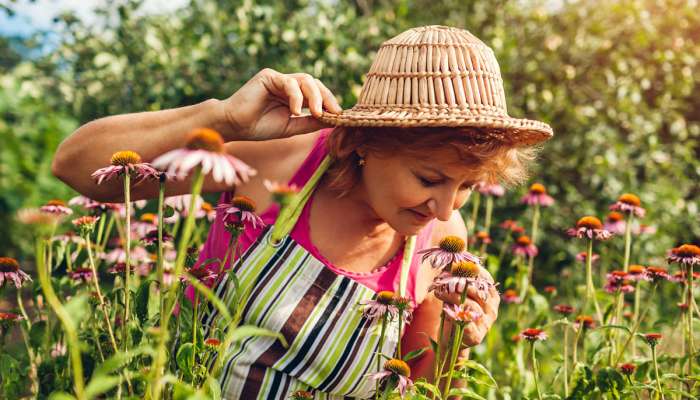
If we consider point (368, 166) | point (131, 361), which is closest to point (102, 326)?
point (131, 361)

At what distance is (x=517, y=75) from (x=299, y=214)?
2.78m

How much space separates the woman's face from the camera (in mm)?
1378

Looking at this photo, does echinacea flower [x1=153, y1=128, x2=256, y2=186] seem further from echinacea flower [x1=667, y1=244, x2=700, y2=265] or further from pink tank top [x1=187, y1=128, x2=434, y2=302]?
echinacea flower [x1=667, y1=244, x2=700, y2=265]

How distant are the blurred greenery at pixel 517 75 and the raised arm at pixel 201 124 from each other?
6.04 ft

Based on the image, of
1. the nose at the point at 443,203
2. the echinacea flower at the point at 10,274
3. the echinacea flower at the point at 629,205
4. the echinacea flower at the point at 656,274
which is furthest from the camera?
the echinacea flower at the point at 629,205

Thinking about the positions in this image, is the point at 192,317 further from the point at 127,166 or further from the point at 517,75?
the point at 517,75

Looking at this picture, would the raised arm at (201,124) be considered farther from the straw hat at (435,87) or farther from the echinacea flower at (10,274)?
the echinacea flower at (10,274)

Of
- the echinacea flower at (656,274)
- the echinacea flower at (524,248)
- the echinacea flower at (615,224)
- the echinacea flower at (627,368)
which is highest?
the echinacea flower at (656,274)

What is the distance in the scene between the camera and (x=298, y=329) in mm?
1547

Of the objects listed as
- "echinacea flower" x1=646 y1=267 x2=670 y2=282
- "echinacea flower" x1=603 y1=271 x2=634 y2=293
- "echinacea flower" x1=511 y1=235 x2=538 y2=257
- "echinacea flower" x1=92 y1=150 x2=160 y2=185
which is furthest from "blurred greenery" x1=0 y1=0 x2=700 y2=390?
"echinacea flower" x1=92 y1=150 x2=160 y2=185

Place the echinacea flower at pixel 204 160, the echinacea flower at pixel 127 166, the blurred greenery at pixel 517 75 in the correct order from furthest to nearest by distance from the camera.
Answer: the blurred greenery at pixel 517 75 < the echinacea flower at pixel 127 166 < the echinacea flower at pixel 204 160

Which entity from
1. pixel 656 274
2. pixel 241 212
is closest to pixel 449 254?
pixel 241 212

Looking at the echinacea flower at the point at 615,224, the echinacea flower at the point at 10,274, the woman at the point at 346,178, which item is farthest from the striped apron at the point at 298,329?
the echinacea flower at the point at 615,224

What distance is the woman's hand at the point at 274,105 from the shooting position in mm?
1338
